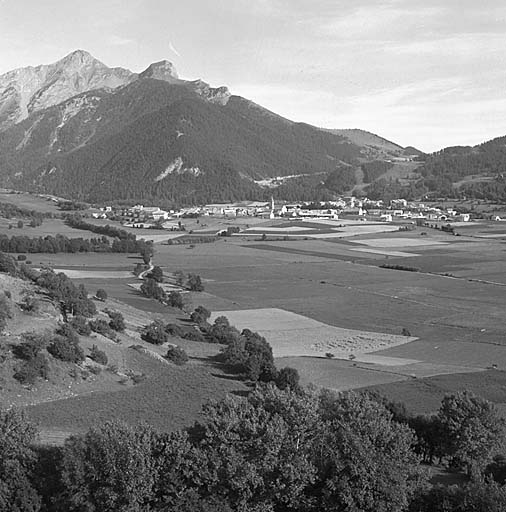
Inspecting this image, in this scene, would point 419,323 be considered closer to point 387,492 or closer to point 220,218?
point 387,492

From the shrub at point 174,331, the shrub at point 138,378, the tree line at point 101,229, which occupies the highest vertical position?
the tree line at point 101,229

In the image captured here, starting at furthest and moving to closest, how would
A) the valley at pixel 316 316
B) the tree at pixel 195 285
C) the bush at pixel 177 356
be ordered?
1. the tree at pixel 195 285
2. the bush at pixel 177 356
3. the valley at pixel 316 316

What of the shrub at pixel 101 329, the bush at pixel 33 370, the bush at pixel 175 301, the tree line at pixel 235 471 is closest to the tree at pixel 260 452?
the tree line at pixel 235 471

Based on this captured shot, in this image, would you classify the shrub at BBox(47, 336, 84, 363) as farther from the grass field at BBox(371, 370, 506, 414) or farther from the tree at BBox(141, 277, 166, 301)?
the tree at BBox(141, 277, 166, 301)

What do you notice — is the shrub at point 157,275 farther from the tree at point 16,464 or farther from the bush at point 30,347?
the tree at point 16,464

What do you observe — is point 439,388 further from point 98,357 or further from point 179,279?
point 179,279

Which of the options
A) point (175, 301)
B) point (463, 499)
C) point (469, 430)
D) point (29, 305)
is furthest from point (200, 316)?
point (463, 499)
